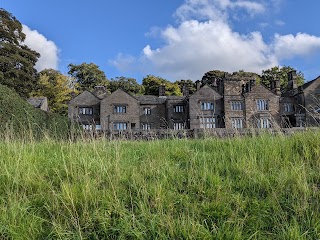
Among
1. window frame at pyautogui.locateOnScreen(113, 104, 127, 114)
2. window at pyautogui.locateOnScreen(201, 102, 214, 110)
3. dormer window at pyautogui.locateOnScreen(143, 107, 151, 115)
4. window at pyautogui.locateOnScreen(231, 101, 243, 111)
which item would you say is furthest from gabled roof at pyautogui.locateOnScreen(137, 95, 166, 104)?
window at pyautogui.locateOnScreen(231, 101, 243, 111)

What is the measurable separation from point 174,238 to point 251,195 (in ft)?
5.35

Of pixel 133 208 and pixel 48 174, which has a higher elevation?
pixel 48 174

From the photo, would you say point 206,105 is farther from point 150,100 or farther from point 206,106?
point 150,100

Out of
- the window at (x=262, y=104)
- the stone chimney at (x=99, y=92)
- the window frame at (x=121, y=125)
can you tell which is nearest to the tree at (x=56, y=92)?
the stone chimney at (x=99, y=92)

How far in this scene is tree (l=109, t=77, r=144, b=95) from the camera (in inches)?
3596

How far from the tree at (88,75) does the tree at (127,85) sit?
9.29ft

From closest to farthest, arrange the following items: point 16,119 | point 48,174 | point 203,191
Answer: point 203,191
point 48,174
point 16,119

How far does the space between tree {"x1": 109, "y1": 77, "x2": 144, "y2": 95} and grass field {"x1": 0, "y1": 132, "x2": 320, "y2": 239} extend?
8560 centimetres

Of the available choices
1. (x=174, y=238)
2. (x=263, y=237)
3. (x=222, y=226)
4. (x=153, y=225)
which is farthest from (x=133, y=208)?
(x=263, y=237)

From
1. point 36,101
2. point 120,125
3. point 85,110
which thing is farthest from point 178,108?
point 36,101

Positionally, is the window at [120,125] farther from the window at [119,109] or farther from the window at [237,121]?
the window at [237,121]

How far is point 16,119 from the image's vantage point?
1332 cm

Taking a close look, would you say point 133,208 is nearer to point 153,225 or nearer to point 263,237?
point 153,225

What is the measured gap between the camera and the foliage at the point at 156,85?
291 feet
